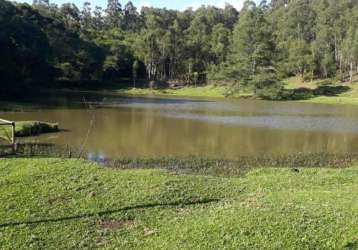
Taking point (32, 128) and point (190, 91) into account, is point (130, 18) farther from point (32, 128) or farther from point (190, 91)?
point (32, 128)

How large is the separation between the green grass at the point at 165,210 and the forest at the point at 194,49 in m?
66.1

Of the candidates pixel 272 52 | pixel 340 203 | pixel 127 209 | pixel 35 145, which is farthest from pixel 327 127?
pixel 272 52

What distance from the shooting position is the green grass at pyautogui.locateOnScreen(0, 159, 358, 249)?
1152cm

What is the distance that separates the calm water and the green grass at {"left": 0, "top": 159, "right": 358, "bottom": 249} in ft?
35.0

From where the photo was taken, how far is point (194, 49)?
126500 millimetres

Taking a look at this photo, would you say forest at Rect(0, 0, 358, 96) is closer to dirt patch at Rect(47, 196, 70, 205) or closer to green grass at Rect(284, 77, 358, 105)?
green grass at Rect(284, 77, 358, 105)

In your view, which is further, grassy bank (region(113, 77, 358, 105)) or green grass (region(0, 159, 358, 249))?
grassy bank (region(113, 77, 358, 105))

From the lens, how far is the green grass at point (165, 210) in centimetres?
1152

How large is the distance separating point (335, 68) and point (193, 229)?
109223 mm

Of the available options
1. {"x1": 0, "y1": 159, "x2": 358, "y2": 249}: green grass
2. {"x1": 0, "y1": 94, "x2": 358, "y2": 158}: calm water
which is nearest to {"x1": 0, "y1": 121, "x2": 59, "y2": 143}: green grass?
{"x1": 0, "y1": 94, "x2": 358, "y2": 158}: calm water

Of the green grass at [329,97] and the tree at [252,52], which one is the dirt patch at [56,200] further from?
the tree at [252,52]

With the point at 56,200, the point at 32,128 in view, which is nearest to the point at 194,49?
the point at 32,128

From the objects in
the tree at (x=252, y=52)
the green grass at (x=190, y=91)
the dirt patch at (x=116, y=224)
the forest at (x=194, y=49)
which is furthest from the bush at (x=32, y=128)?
the green grass at (x=190, y=91)

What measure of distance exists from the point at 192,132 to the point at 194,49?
8946 cm
